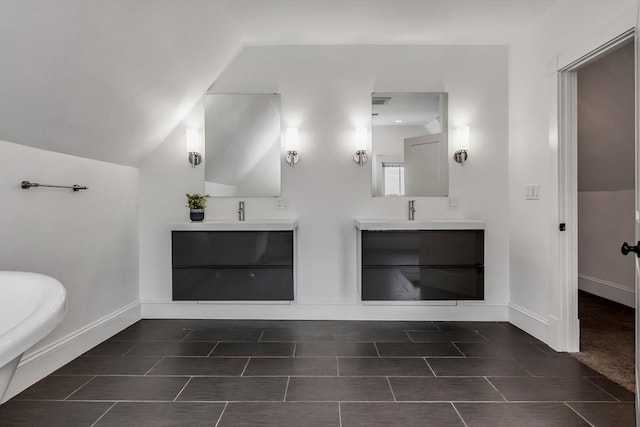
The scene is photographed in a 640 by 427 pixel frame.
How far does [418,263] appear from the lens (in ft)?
10.4

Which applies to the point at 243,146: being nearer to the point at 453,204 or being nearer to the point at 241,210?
the point at 241,210

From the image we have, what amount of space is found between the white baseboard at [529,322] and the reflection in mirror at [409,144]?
3.60ft

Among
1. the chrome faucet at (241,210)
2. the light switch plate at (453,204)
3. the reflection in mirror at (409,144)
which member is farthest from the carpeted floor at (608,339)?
the chrome faucet at (241,210)

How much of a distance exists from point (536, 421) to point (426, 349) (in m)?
0.95

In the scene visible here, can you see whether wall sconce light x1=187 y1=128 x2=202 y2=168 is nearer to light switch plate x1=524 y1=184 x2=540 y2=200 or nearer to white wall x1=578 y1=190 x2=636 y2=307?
light switch plate x1=524 y1=184 x2=540 y2=200

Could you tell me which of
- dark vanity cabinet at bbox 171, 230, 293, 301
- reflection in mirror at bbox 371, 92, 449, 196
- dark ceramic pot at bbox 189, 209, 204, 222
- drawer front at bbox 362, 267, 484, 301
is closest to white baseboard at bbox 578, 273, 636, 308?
drawer front at bbox 362, 267, 484, 301

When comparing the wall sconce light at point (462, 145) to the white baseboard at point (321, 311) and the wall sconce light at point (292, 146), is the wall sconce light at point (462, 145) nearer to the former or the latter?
the white baseboard at point (321, 311)

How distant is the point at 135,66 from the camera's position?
2498 mm

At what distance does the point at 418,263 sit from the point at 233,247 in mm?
1392

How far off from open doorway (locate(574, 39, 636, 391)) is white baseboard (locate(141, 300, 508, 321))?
0.77 metres

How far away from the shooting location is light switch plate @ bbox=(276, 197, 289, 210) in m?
3.58

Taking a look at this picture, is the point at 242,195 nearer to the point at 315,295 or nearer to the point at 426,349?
the point at 315,295

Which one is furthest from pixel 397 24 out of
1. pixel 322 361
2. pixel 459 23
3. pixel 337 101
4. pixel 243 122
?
pixel 322 361

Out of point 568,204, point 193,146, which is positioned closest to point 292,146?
point 193,146
